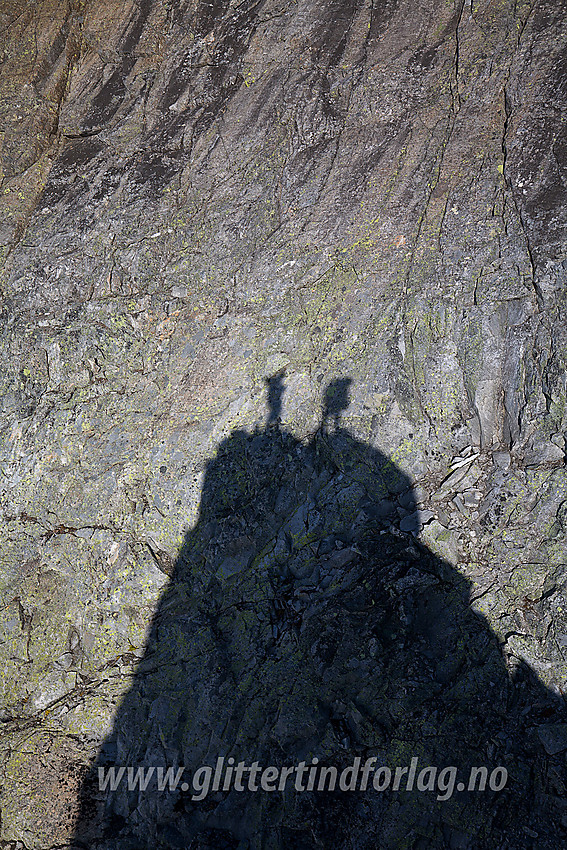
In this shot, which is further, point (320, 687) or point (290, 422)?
point (290, 422)

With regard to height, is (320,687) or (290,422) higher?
(290,422)

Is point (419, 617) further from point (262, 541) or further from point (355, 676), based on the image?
point (262, 541)

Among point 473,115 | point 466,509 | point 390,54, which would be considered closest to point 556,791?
point 466,509

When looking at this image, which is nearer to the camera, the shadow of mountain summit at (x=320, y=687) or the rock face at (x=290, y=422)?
the shadow of mountain summit at (x=320, y=687)

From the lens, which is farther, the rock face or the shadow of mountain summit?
the rock face
